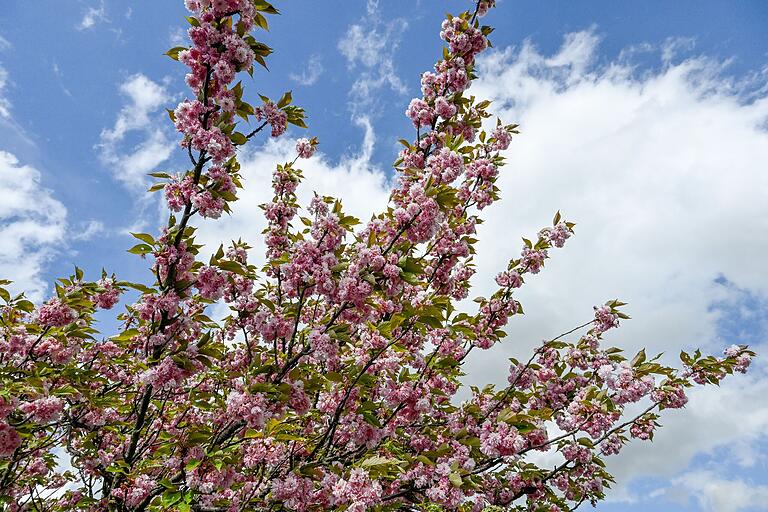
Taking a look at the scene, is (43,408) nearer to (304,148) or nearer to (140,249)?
(140,249)

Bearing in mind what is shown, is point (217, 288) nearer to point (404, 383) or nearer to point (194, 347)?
point (194, 347)

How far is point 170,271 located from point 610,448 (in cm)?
650

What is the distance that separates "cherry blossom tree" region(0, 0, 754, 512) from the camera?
14.9ft

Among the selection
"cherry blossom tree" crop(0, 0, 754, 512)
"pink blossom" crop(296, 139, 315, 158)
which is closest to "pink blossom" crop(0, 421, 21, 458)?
"cherry blossom tree" crop(0, 0, 754, 512)

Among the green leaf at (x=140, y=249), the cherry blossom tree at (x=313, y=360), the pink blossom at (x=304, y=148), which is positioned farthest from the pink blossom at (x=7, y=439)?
the pink blossom at (x=304, y=148)

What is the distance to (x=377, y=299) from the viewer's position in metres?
6.20

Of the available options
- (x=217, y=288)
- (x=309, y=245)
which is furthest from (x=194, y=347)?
(x=309, y=245)

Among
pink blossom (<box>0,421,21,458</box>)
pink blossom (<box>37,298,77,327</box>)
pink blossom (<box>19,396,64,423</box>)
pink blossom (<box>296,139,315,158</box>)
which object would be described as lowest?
pink blossom (<box>0,421,21,458</box>)

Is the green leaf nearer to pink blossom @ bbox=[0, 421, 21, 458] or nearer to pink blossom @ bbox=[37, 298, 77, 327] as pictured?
pink blossom @ bbox=[37, 298, 77, 327]

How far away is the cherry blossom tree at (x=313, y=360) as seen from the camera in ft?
14.9

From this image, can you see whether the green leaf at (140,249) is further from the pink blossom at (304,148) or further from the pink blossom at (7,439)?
the pink blossom at (304,148)

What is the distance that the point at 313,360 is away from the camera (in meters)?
6.26

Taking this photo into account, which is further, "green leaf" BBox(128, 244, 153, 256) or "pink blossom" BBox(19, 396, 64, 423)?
"pink blossom" BBox(19, 396, 64, 423)

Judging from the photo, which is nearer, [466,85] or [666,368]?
[666,368]
